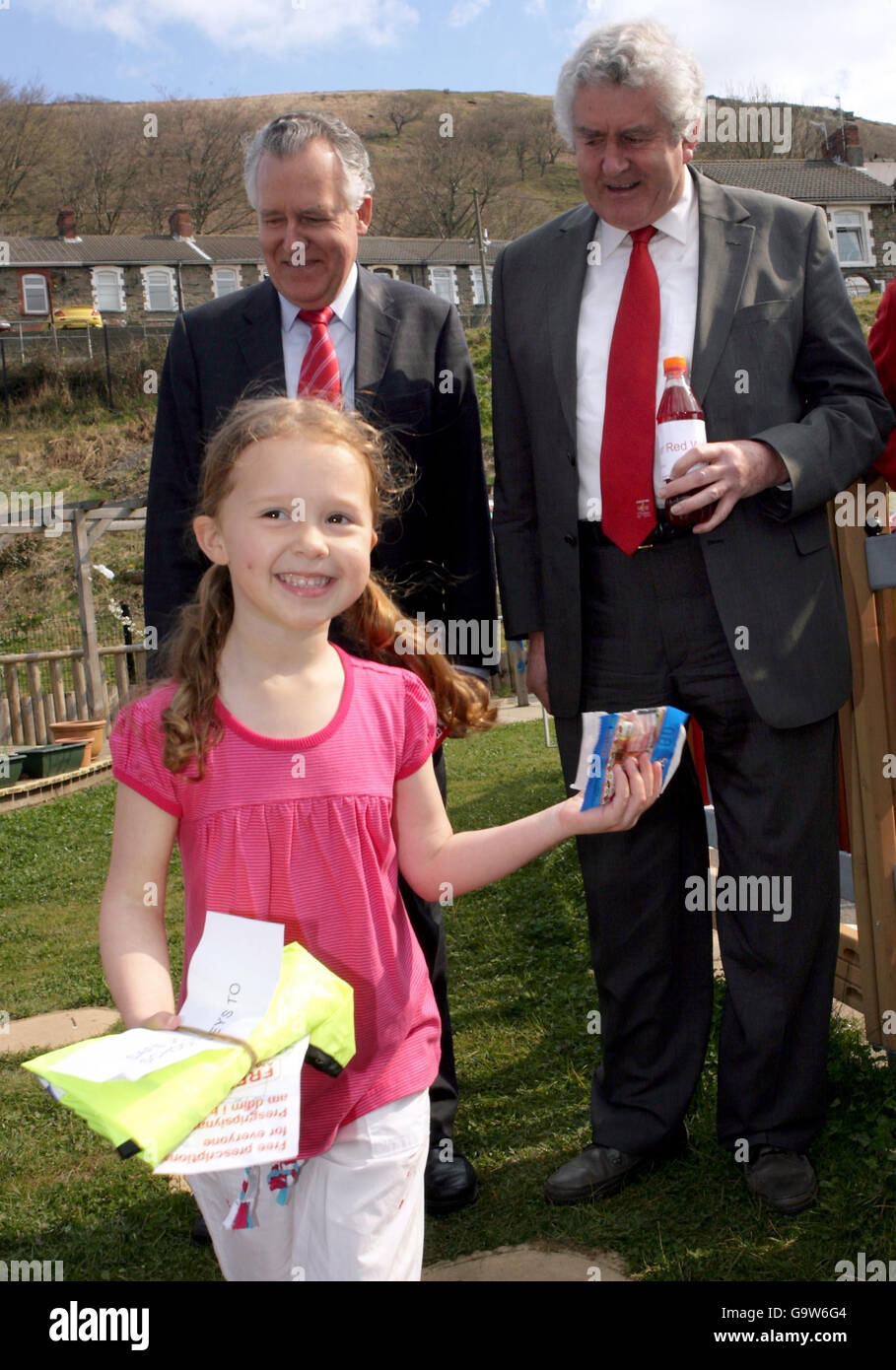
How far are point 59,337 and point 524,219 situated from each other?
34766 mm

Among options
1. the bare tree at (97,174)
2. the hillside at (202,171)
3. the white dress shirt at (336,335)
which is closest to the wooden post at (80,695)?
the white dress shirt at (336,335)

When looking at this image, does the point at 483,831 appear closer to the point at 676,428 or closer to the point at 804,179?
the point at 676,428

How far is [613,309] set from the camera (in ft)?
9.72

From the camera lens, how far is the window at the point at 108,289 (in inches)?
2096

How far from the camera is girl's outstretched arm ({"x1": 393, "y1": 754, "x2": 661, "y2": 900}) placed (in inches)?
76.2

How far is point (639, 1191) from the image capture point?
2986 mm

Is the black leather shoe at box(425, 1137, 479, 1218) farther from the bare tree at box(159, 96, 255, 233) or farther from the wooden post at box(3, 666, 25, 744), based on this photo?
the bare tree at box(159, 96, 255, 233)

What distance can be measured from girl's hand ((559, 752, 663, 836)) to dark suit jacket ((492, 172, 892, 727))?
944mm

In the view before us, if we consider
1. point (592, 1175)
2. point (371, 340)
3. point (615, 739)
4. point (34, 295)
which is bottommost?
point (592, 1175)

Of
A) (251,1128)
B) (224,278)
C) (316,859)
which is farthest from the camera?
(224,278)

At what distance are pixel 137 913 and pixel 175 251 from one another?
5756 cm

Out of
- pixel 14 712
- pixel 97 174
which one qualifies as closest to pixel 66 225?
pixel 97 174

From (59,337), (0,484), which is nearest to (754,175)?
(59,337)

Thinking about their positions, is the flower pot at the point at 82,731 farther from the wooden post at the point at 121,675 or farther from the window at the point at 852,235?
the window at the point at 852,235
